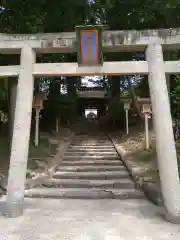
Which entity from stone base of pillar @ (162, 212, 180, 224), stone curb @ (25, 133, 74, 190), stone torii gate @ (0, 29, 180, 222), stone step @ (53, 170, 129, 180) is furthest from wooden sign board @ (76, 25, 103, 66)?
stone step @ (53, 170, 129, 180)

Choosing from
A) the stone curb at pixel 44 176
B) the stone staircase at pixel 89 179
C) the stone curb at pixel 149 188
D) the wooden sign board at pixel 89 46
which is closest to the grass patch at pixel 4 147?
the stone curb at pixel 44 176

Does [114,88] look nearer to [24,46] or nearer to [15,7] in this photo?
[15,7]

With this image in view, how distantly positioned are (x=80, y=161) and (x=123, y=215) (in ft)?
16.4

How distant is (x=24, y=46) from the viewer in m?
6.50

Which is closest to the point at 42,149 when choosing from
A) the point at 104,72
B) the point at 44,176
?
the point at 44,176

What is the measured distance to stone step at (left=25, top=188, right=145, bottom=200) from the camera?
291 inches

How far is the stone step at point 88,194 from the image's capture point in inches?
291

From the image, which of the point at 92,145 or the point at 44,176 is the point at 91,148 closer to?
the point at 92,145

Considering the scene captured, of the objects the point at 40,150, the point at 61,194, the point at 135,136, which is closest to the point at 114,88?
the point at 135,136

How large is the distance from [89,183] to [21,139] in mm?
3056

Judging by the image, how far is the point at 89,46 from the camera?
625cm

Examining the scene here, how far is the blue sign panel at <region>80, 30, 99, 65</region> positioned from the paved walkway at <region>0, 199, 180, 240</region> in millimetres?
3324

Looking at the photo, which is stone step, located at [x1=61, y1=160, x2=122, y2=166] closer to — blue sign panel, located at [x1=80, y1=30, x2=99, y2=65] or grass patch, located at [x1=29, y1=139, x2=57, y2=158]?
grass patch, located at [x1=29, y1=139, x2=57, y2=158]

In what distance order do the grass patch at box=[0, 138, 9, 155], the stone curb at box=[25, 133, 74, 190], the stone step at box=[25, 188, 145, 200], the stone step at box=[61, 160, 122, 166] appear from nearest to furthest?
the stone step at box=[25, 188, 145, 200] < the stone curb at box=[25, 133, 74, 190] < the stone step at box=[61, 160, 122, 166] < the grass patch at box=[0, 138, 9, 155]
